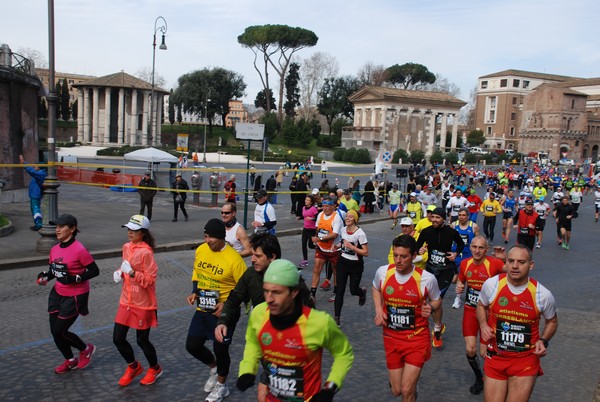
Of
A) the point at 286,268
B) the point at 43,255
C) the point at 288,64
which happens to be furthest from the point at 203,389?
the point at 288,64

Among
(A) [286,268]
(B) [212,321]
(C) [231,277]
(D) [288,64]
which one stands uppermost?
(D) [288,64]

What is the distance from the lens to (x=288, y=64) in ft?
284

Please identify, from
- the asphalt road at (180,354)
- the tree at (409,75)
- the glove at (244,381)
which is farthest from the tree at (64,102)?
the glove at (244,381)

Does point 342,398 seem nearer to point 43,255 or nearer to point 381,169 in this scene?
point 43,255

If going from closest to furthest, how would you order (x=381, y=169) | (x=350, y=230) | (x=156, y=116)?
(x=350, y=230), (x=381, y=169), (x=156, y=116)

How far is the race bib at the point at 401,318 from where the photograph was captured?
5016mm

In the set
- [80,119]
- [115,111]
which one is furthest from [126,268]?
[80,119]

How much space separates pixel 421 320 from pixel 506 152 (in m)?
91.1

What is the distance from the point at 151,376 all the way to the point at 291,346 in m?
2.99

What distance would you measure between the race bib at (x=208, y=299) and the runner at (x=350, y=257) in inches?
112

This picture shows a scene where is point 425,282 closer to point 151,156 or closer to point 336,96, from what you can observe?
point 151,156

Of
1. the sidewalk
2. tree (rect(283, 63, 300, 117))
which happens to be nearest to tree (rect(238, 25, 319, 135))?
tree (rect(283, 63, 300, 117))

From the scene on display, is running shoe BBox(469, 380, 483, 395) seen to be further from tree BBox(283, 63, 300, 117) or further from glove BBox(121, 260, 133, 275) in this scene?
tree BBox(283, 63, 300, 117)

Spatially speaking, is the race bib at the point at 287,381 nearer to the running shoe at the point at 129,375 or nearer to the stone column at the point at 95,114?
the running shoe at the point at 129,375
